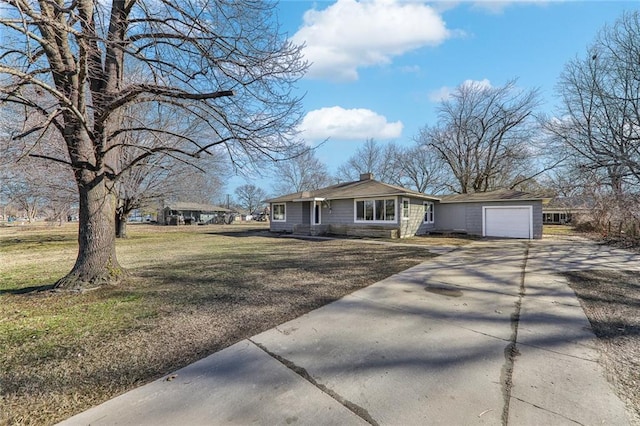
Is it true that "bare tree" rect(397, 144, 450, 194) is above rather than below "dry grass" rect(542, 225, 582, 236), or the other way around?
above

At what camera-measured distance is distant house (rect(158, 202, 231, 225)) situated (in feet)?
135

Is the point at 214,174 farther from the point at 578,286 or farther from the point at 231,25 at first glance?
the point at 578,286

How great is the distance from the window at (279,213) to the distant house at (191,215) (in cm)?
2451

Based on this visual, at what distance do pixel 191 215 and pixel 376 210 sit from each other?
3770cm

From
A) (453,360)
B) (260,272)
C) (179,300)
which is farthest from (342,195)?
(453,360)

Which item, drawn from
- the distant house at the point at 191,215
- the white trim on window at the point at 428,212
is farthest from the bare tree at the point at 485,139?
the distant house at the point at 191,215

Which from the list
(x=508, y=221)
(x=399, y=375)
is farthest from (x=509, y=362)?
(x=508, y=221)

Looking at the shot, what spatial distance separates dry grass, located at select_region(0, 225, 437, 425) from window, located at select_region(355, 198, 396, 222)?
855 cm

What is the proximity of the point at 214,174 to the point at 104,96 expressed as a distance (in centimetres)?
1406

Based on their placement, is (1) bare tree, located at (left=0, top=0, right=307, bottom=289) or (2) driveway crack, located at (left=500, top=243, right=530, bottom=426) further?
(1) bare tree, located at (left=0, top=0, right=307, bottom=289)

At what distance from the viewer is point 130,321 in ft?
11.9

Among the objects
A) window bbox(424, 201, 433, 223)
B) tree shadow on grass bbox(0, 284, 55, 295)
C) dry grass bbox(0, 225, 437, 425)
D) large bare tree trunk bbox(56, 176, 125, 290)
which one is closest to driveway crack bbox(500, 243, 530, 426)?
dry grass bbox(0, 225, 437, 425)

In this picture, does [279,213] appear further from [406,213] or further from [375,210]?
[406,213]

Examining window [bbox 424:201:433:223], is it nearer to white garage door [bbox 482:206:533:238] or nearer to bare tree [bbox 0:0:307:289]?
white garage door [bbox 482:206:533:238]
